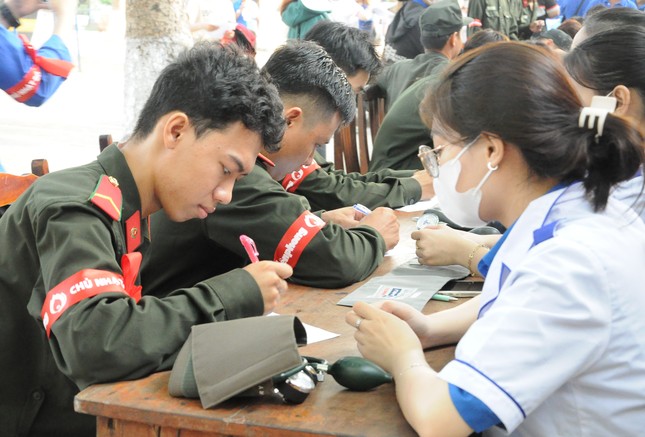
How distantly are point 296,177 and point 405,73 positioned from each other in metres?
1.82

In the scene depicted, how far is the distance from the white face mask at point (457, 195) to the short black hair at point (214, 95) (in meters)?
0.42

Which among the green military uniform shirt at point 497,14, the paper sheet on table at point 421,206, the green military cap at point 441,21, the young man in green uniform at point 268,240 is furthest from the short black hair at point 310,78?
the green military uniform shirt at point 497,14

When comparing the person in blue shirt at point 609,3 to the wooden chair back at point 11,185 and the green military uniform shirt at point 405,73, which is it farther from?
the wooden chair back at point 11,185

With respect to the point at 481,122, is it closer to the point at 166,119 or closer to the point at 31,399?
the point at 166,119

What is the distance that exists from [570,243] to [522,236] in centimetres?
13

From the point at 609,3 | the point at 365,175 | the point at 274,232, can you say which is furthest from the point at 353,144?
the point at 609,3

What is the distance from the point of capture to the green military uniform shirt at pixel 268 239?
1.96 metres

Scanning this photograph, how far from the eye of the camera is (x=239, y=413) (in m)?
1.24

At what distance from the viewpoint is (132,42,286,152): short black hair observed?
5.47 ft

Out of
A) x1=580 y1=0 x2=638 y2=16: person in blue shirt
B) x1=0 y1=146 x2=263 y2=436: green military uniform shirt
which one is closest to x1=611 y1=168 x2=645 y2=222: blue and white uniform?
x1=0 y1=146 x2=263 y2=436: green military uniform shirt

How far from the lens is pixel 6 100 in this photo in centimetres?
1064

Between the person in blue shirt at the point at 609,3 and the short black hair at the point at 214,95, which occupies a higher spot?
the short black hair at the point at 214,95

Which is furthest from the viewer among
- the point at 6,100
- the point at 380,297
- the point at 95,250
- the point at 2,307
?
the point at 6,100

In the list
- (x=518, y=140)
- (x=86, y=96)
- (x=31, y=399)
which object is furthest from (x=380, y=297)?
(x=86, y=96)
